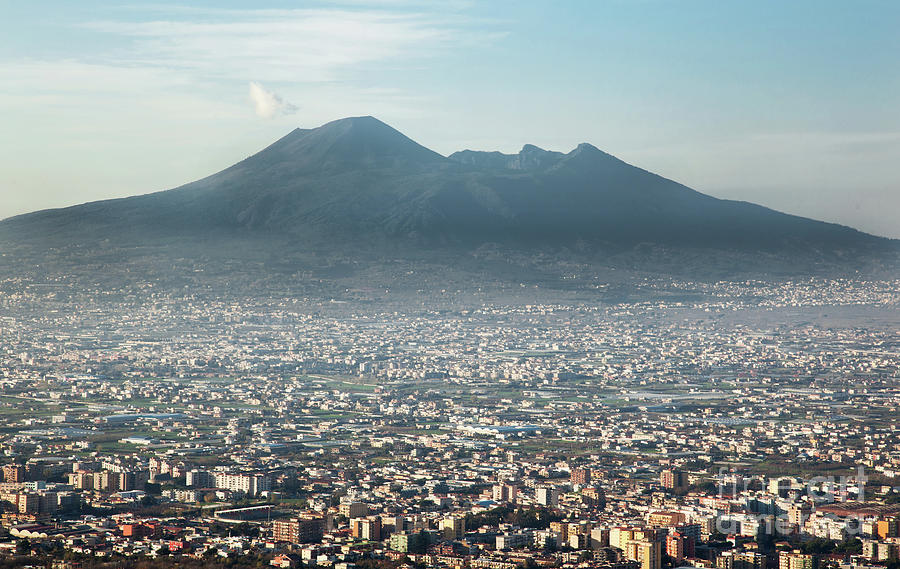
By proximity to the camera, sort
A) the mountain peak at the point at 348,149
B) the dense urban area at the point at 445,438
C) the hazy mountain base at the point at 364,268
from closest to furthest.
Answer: the dense urban area at the point at 445,438
the hazy mountain base at the point at 364,268
the mountain peak at the point at 348,149

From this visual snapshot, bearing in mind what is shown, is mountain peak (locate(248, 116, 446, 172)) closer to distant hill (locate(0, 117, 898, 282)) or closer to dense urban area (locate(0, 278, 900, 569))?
distant hill (locate(0, 117, 898, 282))

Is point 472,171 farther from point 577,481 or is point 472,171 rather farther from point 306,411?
point 577,481

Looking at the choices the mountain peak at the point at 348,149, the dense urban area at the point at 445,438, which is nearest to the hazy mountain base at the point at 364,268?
the dense urban area at the point at 445,438

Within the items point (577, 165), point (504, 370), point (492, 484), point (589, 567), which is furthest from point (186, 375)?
point (577, 165)

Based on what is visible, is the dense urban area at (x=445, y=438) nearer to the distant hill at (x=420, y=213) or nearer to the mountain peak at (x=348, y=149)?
the distant hill at (x=420, y=213)

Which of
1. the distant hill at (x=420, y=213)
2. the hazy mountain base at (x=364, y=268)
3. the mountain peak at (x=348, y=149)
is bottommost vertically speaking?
the hazy mountain base at (x=364, y=268)

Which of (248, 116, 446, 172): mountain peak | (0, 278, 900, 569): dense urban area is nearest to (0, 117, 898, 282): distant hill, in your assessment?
(248, 116, 446, 172): mountain peak

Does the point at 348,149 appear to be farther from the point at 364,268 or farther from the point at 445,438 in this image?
the point at 445,438
